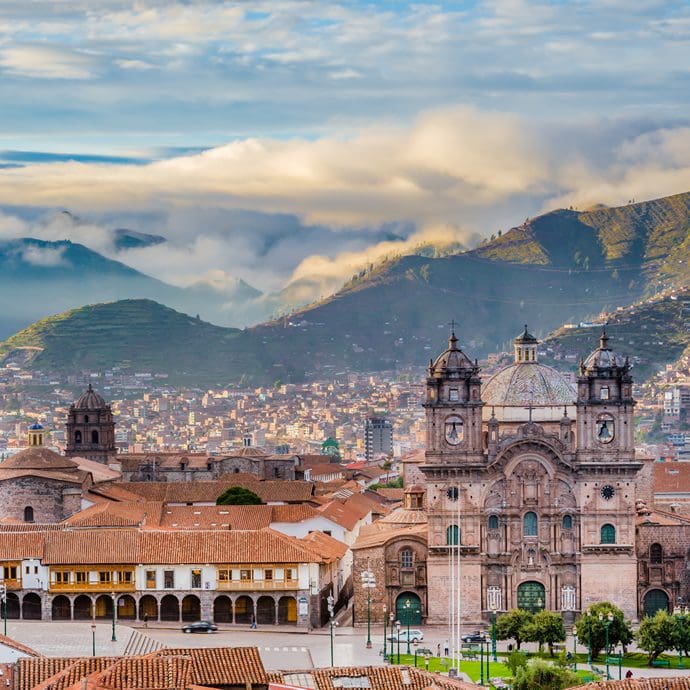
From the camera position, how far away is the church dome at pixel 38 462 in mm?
118625

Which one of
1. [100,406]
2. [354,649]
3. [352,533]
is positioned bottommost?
[354,649]

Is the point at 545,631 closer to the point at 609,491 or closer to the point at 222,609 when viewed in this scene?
the point at 609,491

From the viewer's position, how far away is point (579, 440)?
9481 cm

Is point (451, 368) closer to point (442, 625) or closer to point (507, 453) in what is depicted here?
point (507, 453)

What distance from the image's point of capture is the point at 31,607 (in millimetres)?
92750

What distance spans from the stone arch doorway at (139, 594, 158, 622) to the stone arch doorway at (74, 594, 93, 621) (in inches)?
81.1

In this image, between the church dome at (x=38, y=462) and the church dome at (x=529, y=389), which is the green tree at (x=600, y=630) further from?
the church dome at (x=38, y=462)

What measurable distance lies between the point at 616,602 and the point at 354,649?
1471 cm

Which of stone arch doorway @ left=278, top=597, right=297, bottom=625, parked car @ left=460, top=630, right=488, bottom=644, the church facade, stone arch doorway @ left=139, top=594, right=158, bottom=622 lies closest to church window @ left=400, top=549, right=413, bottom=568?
the church facade

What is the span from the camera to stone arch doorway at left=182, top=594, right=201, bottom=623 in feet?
304

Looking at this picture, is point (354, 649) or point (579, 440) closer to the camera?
point (354, 649)

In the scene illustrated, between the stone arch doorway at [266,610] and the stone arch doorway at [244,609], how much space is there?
1.04 ft

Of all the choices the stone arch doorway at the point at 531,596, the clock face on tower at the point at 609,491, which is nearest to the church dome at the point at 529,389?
the clock face on tower at the point at 609,491

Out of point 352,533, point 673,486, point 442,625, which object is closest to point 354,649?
point 442,625
